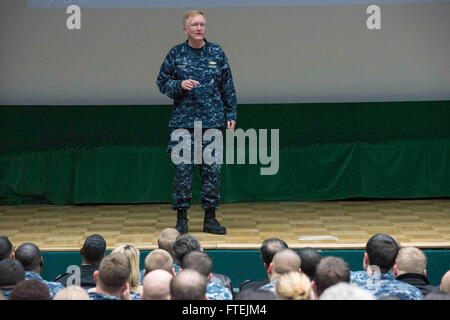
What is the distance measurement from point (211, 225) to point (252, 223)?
0.52 metres

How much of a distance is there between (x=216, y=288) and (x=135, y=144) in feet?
12.5

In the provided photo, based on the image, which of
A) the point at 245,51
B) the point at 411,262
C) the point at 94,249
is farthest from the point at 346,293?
the point at 245,51

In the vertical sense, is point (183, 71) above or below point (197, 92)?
above

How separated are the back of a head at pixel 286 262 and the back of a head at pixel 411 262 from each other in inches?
19.5

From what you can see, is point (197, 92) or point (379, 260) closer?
point (379, 260)

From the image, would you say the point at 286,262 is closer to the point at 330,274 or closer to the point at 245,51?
the point at 330,274

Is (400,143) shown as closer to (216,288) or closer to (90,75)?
(90,75)

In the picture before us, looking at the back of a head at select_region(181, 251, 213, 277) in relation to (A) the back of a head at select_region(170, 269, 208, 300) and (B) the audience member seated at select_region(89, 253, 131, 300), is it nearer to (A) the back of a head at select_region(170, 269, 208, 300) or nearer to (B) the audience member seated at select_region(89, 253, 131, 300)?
(B) the audience member seated at select_region(89, 253, 131, 300)

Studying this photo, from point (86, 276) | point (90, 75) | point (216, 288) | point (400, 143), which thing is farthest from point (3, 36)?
point (216, 288)

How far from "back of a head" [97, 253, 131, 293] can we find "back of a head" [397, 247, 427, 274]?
4.02 feet

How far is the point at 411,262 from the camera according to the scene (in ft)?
11.3

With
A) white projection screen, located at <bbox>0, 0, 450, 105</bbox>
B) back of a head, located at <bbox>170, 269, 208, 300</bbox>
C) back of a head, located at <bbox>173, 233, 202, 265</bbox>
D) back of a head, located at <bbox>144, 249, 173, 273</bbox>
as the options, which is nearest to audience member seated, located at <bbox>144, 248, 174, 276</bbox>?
back of a head, located at <bbox>144, 249, 173, 273</bbox>

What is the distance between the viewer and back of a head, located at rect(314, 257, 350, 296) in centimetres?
295

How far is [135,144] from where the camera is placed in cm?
685
